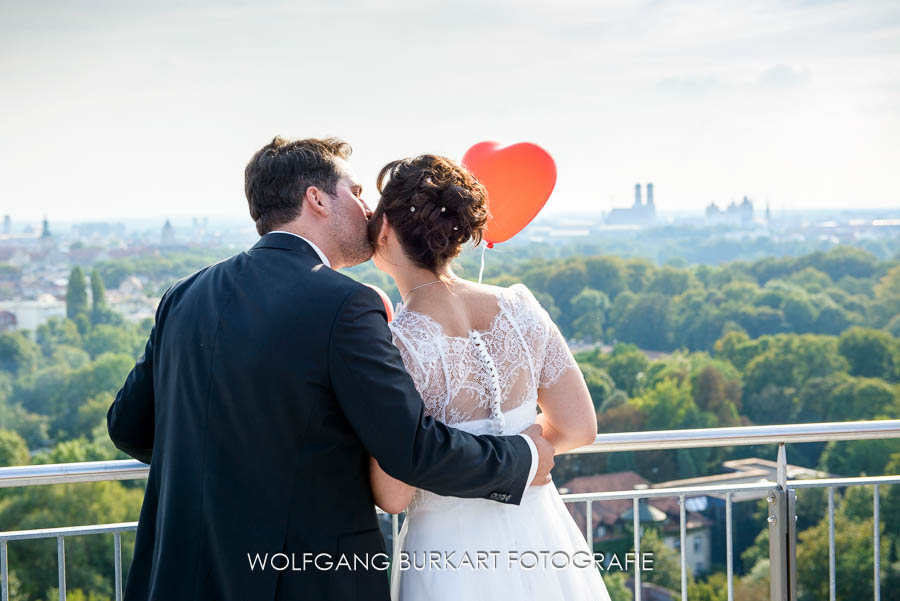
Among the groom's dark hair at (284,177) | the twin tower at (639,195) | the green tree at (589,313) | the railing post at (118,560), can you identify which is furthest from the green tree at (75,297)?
the groom's dark hair at (284,177)

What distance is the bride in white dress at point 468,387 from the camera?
159cm

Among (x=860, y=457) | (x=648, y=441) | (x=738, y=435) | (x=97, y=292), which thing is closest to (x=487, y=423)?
(x=648, y=441)

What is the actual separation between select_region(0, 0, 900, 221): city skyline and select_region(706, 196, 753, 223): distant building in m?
3.65

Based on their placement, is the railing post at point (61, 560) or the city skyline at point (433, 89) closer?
the railing post at point (61, 560)

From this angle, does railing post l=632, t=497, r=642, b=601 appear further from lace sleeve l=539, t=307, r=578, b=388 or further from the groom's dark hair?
the groom's dark hair

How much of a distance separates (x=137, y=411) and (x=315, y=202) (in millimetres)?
534

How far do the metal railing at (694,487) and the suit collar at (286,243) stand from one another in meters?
0.75

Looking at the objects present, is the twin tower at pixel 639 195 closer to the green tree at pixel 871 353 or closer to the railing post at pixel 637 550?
the green tree at pixel 871 353

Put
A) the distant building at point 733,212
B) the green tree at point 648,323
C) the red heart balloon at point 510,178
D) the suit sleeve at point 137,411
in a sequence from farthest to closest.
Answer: the distant building at point 733,212, the green tree at point 648,323, the red heart balloon at point 510,178, the suit sleeve at point 137,411

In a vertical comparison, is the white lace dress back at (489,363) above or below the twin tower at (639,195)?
below

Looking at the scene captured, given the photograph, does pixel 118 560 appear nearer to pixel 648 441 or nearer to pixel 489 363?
pixel 489 363

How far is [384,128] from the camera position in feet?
217

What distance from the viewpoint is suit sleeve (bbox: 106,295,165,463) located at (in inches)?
64.7

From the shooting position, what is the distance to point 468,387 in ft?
5.35
